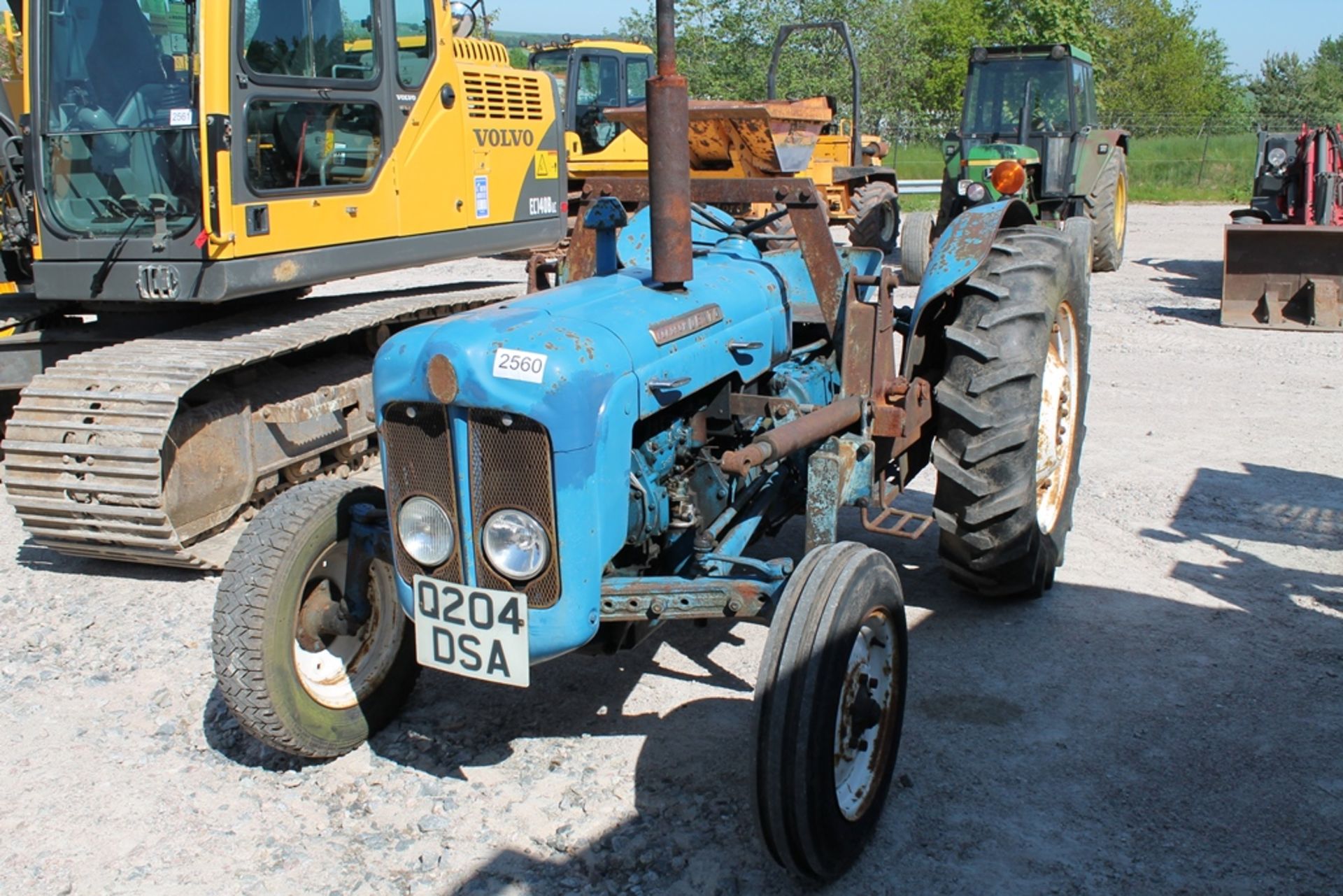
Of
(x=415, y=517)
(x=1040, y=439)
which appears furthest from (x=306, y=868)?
(x=1040, y=439)

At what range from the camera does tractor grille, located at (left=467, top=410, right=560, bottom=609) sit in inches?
115

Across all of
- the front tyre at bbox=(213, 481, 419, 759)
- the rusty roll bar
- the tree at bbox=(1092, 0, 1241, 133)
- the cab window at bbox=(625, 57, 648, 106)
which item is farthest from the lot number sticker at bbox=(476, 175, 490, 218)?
the tree at bbox=(1092, 0, 1241, 133)

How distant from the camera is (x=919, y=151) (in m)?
31.5

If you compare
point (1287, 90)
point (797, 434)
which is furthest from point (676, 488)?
point (1287, 90)

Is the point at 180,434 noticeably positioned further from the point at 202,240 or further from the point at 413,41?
the point at 413,41

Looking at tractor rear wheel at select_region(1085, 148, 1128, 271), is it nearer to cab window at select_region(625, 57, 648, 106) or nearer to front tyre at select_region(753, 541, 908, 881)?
cab window at select_region(625, 57, 648, 106)

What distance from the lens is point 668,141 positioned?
322cm

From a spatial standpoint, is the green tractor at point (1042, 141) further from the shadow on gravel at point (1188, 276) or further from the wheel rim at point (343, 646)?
the wheel rim at point (343, 646)

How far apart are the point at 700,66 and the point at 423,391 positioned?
27628mm

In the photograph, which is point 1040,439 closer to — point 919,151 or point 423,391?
point 423,391

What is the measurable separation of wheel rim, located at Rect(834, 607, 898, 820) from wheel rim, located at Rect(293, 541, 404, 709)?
1.40 metres

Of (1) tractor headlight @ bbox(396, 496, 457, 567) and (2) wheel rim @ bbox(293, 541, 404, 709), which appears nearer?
(1) tractor headlight @ bbox(396, 496, 457, 567)

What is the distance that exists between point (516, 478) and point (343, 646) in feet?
3.55

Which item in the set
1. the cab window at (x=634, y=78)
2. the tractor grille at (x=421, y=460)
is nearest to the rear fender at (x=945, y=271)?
the tractor grille at (x=421, y=460)
